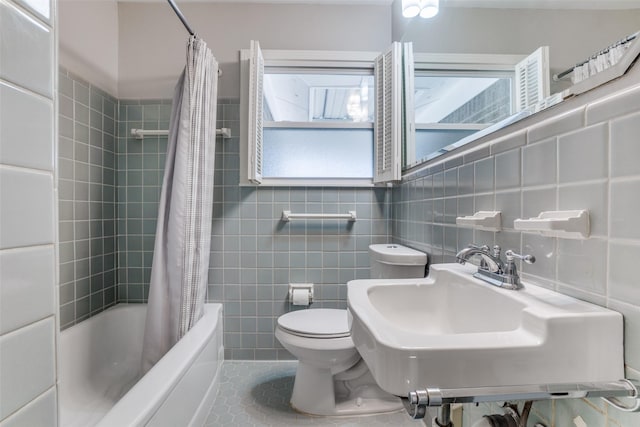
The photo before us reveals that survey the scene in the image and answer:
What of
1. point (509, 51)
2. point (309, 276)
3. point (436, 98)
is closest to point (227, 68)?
point (436, 98)

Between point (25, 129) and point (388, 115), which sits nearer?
point (25, 129)

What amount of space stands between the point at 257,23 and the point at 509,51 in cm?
A: 160

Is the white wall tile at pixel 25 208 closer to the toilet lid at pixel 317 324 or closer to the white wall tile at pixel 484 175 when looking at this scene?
the white wall tile at pixel 484 175

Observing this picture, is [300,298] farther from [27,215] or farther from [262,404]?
[27,215]

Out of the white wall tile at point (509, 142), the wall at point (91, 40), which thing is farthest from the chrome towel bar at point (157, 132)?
the white wall tile at point (509, 142)

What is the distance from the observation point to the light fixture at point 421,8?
1368mm

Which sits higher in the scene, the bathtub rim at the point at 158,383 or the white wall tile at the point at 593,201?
the white wall tile at the point at 593,201

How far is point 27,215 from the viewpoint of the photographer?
0.34m

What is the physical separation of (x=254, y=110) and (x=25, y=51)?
4.58 feet

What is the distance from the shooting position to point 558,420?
2.02 feet

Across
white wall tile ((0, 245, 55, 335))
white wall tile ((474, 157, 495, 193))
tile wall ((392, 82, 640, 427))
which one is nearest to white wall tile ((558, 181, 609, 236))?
tile wall ((392, 82, 640, 427))

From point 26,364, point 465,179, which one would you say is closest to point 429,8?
point 465,179

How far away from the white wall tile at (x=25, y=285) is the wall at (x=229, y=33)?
5.74 ft

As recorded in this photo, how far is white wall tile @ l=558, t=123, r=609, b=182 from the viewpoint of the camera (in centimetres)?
55
